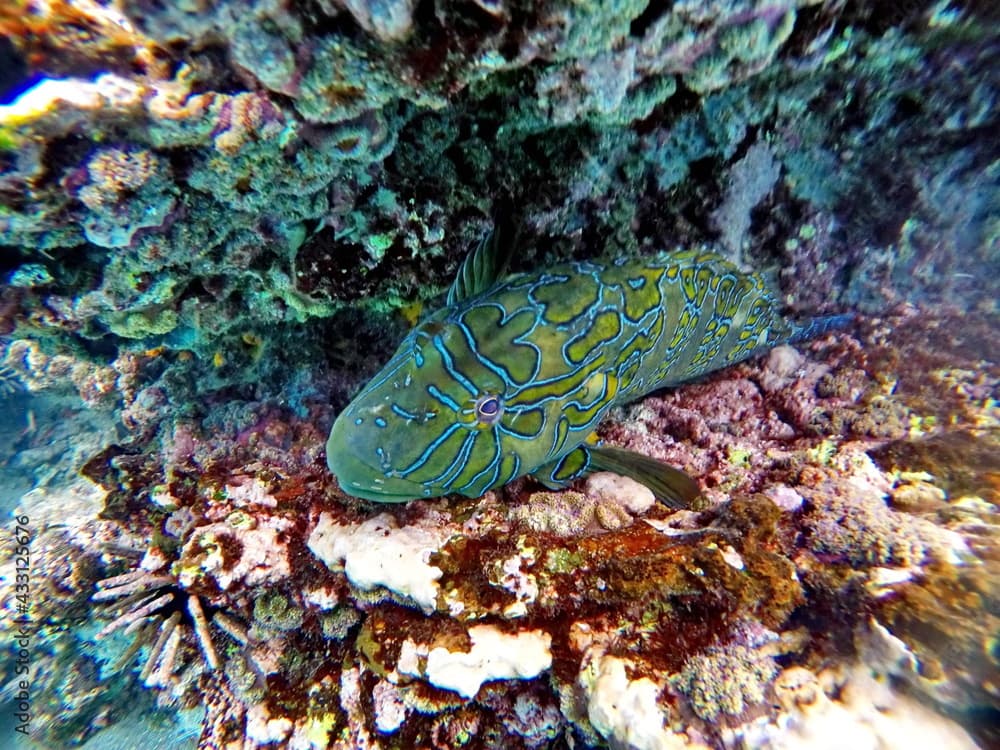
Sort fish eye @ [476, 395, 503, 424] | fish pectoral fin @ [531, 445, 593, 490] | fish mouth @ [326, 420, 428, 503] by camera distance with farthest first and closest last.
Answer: fish pectoral fin @ [531, 445, 593, 490], fish eye @ [476, 395, 503, 424], fish mouth @ [326, 420, 428, 503]

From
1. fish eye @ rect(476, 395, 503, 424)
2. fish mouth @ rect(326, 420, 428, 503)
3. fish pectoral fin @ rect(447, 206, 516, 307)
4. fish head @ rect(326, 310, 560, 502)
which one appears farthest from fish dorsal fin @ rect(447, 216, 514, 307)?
fish mouth @ rect(326, 420, 428, 503)

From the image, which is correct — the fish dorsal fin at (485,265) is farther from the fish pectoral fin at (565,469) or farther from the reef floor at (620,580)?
the reef floor at (620,580)

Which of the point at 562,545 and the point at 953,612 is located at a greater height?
the point at 953,612

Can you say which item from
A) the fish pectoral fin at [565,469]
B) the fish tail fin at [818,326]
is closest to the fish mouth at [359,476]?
the fish pectoral fin at [565,469]

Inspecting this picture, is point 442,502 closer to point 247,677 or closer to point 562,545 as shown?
point 562,545

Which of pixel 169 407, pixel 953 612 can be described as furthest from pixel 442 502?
pixel 169 407

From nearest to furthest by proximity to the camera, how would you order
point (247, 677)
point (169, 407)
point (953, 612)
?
point (953, 612) < point (247, 677) < point (169, 407)

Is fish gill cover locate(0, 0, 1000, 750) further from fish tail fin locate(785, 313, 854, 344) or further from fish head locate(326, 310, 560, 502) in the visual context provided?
fish head locate(326, 310, 560, 502)

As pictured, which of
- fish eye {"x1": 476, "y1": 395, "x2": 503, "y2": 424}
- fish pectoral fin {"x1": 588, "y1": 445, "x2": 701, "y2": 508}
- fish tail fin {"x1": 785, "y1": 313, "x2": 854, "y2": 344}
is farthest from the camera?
fish tail fin {"x1": 785, "y1": 313, "x2": 854, "y2": 344}
